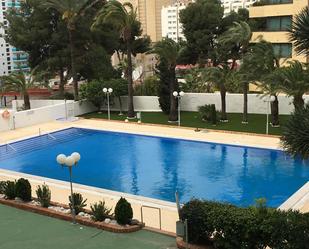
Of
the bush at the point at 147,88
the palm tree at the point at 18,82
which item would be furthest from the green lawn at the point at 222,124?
the palm tree at the point at 18,82

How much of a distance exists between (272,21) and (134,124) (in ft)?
52.5

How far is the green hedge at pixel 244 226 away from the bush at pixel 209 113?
61.8 ft

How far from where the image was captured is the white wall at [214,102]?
31594 millimetres

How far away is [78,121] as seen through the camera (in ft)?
113

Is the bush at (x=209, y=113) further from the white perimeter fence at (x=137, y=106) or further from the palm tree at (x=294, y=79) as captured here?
the palm tree at (x=294, y=79)

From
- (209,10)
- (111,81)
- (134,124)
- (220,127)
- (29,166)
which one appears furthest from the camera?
(209,10)

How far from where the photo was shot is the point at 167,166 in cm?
2339

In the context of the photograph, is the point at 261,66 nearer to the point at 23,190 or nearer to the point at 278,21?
the point at 278,21

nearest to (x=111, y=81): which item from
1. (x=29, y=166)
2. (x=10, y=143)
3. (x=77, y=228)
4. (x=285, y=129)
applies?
(x=10, y=143)

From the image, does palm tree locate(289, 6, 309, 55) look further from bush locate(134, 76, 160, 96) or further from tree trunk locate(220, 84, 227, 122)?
bush locate(134, 76, 160, 96)

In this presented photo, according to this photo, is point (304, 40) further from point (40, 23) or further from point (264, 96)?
point (40, 23)

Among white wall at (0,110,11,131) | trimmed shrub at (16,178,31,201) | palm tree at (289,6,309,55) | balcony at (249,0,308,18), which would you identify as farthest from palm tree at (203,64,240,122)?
palm tree at (289,6,309,55)

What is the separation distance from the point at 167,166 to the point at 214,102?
12.0 metres

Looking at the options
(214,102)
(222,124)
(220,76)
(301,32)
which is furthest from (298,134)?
(214,102)
